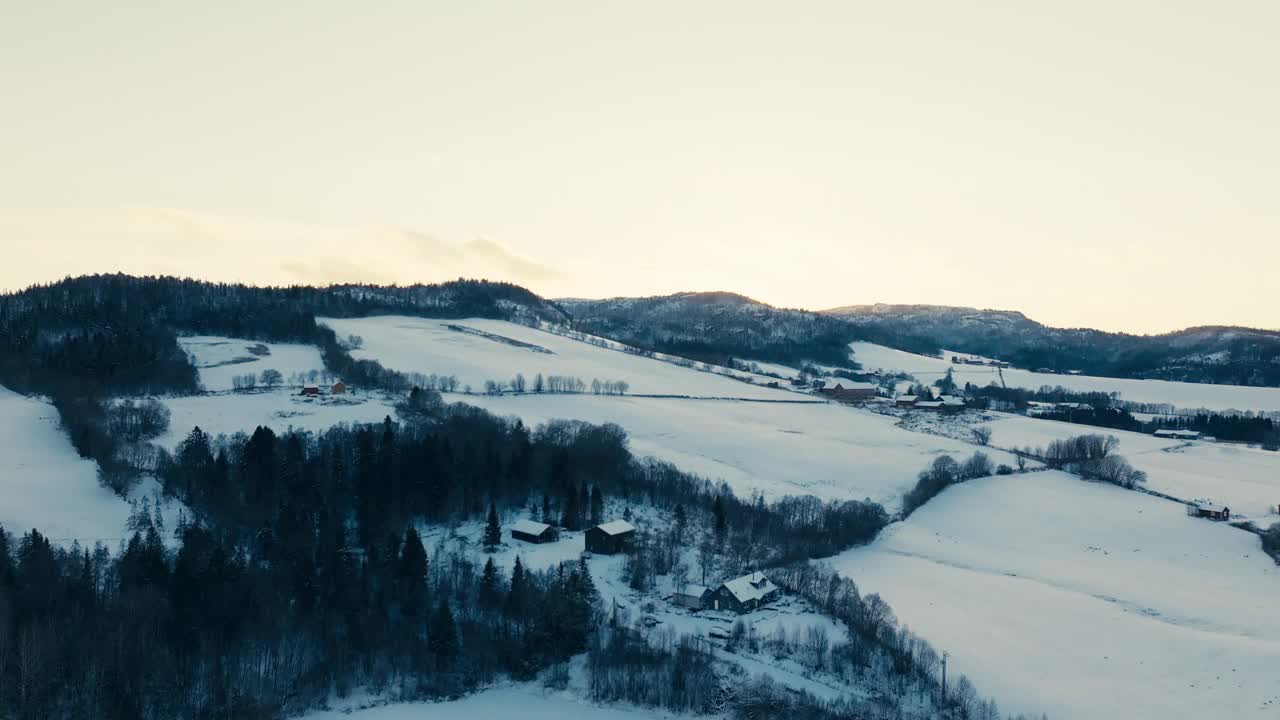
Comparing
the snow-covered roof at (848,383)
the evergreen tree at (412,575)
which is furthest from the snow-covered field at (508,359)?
the evergreen tree at (412,575)

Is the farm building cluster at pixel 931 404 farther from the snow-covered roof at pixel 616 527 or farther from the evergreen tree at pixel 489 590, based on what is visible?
the evergreen tree at pixel 489 590

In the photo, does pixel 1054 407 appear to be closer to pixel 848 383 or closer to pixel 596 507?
Result: pixel 848 383

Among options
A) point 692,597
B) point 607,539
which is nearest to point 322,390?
point 607,539

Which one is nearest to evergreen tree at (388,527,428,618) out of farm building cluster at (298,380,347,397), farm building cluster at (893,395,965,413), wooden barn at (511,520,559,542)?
wooden barn at (511,520,559,542)

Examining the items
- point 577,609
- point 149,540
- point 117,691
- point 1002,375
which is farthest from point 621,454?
point 1002,375

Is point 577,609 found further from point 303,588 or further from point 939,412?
point 939,412

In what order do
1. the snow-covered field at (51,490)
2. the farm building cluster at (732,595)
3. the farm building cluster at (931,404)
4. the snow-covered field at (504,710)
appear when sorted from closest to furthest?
the snow-covered field at (504,710) < the farm building cluster at (732,595) < the snow-covered field at (51,490) < the farm building cluster at (931,404)
